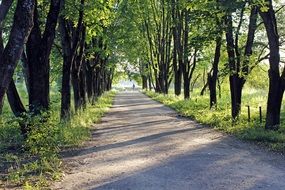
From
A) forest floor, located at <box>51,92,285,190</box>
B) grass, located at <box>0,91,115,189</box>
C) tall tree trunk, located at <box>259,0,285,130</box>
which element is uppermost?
tall tree trunk, located at <box>259,0,285,130</box>

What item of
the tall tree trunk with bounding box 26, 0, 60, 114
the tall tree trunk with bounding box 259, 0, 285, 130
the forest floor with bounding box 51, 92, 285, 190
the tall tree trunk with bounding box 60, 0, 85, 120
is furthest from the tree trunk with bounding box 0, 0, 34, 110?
the tall tree trunk with bounding box 60, 0, 85, 120

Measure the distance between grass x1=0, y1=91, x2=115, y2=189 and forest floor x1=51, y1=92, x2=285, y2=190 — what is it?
1.14ft

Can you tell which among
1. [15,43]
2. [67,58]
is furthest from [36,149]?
[67,58]

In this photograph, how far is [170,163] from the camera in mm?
9273

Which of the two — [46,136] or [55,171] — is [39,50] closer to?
[46,136]

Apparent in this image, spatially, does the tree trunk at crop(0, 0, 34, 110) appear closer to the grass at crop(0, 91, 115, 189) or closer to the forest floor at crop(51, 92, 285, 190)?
the grass at crop(0, 91, 115, 189)

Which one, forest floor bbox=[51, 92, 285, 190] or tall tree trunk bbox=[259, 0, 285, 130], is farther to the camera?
tall tree trunk bbox=[259, 0, 285, 130]

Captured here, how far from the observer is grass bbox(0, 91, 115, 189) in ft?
25.9

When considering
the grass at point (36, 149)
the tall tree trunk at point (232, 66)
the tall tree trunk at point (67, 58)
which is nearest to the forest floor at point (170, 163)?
the grass at point (36, 149)

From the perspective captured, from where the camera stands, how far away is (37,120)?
10602mm

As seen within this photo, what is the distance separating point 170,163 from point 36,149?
11.0 feet

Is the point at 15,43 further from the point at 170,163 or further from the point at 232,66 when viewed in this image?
the point at 232,66

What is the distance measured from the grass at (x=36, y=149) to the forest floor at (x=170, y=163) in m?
0.35

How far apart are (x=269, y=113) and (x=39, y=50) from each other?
24.4 ft
